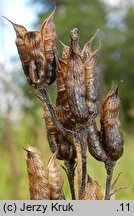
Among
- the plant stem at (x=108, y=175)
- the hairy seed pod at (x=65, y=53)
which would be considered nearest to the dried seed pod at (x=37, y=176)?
the plant stem at (x=108, y=175)

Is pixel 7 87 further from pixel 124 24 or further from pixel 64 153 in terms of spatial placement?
pixel 124 24

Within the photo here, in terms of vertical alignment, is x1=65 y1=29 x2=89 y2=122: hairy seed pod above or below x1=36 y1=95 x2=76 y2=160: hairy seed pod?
above

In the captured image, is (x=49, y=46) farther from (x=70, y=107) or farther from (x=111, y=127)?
(x=111, y=127)

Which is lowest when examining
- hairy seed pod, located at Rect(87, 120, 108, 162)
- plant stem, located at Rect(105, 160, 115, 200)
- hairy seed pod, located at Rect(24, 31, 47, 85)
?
plant stem, located at Rect(105, 160, 115, 200)

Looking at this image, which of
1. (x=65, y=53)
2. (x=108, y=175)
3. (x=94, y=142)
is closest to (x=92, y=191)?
(x=108, y=175)

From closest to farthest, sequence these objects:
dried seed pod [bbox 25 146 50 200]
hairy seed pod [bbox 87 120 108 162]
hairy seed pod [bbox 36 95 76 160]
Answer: dried seed pod [bbox 25 146 50 200] < hairy seed pod [bbox 87 120 108 162] < hairy seed pod [bbox 36 95 76 160]

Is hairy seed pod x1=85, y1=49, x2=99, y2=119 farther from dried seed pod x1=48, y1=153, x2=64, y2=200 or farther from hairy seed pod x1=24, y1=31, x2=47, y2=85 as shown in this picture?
dried seed pod x1=48, y1=153, x2=64, y2=200

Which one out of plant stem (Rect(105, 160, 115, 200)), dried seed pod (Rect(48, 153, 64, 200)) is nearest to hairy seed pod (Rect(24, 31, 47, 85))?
dried seed pod (Rect(48, 153, 64, 200))
